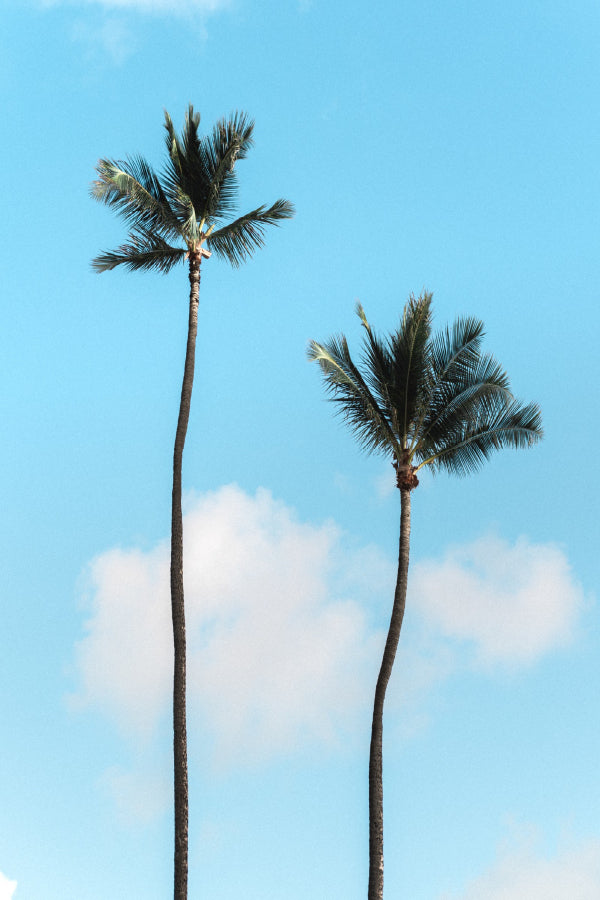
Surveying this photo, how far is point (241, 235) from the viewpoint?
23.9 m

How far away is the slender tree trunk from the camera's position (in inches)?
735

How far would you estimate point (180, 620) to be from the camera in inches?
805

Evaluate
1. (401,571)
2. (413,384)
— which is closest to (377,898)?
(401,571)

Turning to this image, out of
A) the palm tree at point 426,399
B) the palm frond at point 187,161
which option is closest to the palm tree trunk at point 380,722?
the palm tree at point 426,399

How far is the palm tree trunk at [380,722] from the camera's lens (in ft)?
64.8

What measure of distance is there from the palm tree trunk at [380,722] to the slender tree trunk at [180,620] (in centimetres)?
361

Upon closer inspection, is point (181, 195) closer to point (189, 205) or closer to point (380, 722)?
point (189, 205)

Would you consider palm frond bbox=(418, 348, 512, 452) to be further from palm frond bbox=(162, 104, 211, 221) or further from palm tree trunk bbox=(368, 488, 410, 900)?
palm frond bbox=(162, 104, 211, 221)

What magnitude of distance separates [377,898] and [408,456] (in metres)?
8.82

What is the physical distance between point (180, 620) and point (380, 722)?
4437 millimetres

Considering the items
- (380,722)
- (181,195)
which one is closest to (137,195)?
(181,195)

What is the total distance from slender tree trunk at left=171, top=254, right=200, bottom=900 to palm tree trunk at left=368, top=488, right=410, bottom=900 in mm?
3612

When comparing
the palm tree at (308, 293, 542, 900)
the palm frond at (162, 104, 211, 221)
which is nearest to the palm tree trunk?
the palm tree at (308, 293, 542, 900)

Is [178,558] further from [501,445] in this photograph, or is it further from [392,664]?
[501,445]
